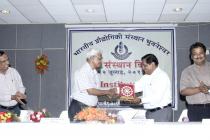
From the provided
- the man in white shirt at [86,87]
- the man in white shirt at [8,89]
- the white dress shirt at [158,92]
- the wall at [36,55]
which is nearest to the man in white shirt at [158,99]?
the white dress shirt at [158,92]

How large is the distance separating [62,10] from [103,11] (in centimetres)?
66

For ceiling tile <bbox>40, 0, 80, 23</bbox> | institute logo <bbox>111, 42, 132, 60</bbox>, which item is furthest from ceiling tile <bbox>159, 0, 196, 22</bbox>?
ceiling tile <bbox>40, 0, 80, 23</bbox>

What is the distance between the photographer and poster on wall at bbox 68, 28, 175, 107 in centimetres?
631

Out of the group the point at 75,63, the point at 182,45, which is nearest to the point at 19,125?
the point at 75,63

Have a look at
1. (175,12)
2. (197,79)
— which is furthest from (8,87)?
(175,12)

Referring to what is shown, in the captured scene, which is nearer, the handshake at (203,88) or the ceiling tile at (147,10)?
the handshake at (203,88)

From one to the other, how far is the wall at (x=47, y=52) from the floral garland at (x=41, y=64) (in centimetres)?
9

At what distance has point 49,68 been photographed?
6492mm

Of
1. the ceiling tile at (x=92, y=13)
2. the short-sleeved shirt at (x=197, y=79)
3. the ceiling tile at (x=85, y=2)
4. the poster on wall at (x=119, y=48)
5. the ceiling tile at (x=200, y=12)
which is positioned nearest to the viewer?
the short-sleeved shirt at (x=197, y=79)

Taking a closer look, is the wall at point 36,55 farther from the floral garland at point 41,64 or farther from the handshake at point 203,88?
the handshake at point 203,88

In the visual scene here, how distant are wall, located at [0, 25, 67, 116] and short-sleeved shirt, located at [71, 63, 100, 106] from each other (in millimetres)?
2336

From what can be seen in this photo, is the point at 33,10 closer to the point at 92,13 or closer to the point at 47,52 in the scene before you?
the point at 92,13

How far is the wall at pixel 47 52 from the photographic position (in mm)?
6383

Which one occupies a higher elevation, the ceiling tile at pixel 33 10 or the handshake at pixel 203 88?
the ceiling tile at pixel 33 10
